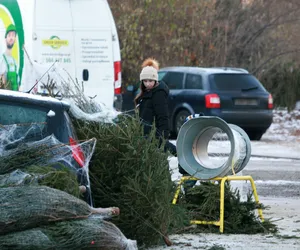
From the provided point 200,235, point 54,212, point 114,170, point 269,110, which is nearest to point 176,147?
point 200,235

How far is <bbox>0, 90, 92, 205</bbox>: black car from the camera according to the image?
7645mm

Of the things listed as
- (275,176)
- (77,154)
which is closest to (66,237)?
(77,154)

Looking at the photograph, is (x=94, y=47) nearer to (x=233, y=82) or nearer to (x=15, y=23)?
(x=15, y=23)

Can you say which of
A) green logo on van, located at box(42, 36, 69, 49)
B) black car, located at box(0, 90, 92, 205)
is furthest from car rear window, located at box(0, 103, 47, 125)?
green logo on van, located at box(42, 36, 69, 49)

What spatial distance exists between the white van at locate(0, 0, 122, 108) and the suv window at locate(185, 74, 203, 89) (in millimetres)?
2908

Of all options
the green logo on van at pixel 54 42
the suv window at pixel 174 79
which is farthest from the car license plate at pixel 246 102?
the green logo on van at pixel 54 42

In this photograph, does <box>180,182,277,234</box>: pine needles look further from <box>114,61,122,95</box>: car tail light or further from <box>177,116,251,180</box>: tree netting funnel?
<box>114,61,122,95</box>: car tail light

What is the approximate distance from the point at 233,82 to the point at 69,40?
489 cm

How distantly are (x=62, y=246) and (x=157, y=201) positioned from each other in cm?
150

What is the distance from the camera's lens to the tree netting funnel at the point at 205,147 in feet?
31.6

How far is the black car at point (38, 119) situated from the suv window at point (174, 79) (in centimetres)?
1495

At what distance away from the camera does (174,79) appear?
23.0 metres

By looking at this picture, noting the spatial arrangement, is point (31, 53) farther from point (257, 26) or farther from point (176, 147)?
point (257, 26)

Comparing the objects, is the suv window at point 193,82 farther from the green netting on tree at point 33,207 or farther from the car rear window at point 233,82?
the green netting on tree at point 33,207
